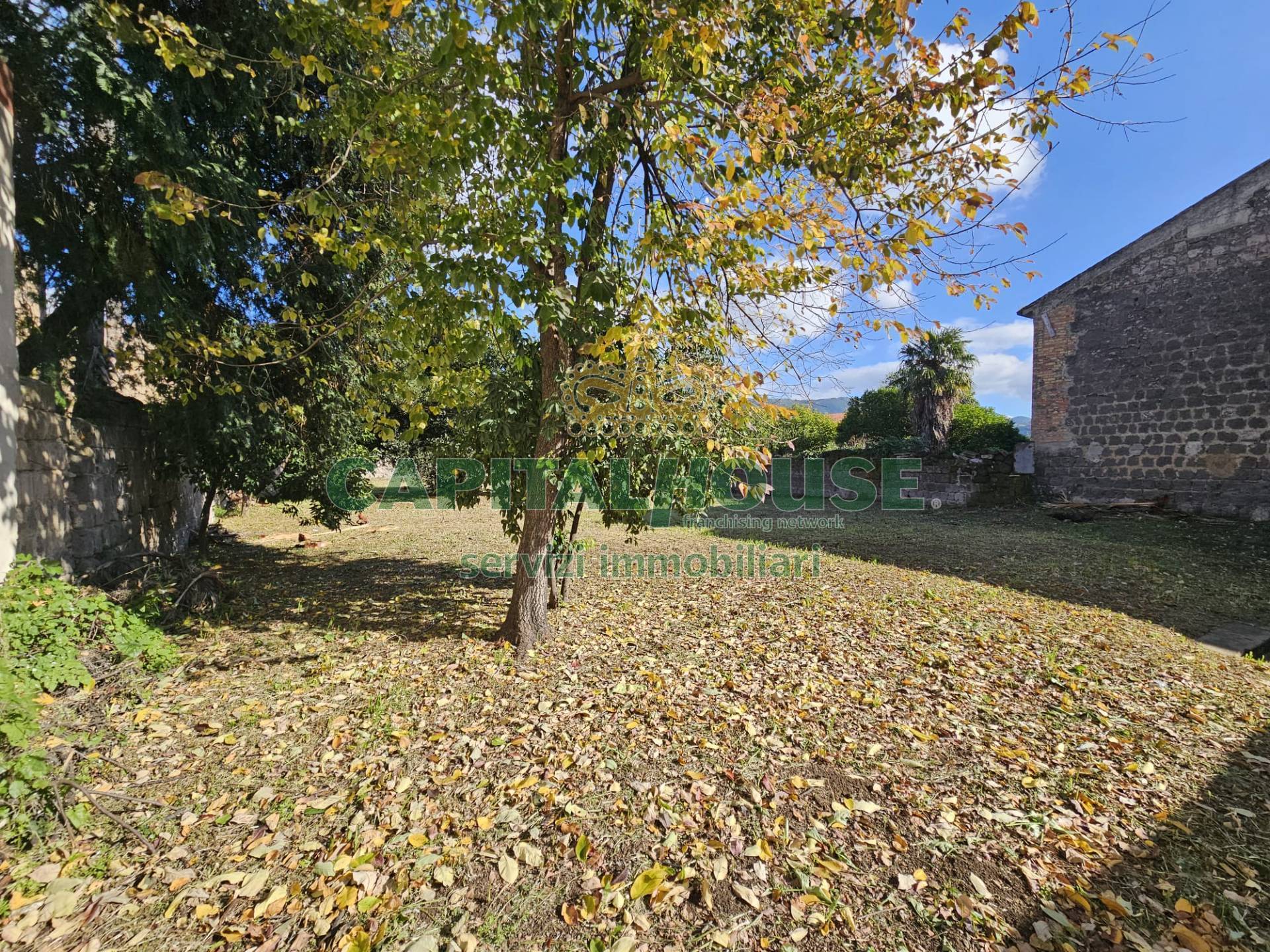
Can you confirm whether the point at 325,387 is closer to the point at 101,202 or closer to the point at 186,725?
the point at 101,202

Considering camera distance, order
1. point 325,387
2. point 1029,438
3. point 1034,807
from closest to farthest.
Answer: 1. point 1034,807
2. point 325,387
3. point 1029,438

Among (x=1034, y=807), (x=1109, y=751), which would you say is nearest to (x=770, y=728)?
(x=1034, y=807)

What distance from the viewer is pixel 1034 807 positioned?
8.11 ft

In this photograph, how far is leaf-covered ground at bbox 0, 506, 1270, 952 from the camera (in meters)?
1.91

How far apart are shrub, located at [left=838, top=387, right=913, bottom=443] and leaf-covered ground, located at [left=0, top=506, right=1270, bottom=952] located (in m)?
16.7

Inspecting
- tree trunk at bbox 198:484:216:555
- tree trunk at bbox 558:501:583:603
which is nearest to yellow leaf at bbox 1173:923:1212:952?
tree trunk at bbox 558:501:583:603

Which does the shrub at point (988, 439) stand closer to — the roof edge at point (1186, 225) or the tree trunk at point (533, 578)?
the roof edge at point (1186, 225)

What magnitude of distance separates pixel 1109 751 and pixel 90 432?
26.4 feet

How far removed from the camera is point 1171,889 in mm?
2033

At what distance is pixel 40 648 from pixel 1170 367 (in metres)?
15.5

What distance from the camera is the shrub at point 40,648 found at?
89.6 inches

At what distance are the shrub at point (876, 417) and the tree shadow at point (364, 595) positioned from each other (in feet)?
57.4

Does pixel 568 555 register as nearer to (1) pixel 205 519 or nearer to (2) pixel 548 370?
(2) pixel 548 370

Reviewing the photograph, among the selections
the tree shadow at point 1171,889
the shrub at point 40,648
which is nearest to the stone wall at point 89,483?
the shrub at point 40,648
